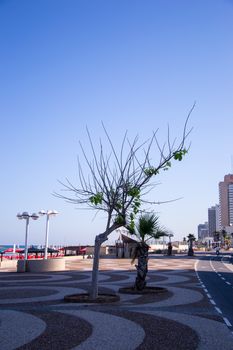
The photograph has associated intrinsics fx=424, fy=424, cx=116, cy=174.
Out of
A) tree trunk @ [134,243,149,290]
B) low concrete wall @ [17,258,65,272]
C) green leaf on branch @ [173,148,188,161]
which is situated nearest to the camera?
green leaf on branch @ [173,148,188,161]

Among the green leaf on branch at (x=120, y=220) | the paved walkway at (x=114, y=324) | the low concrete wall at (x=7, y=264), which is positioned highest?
the green leaf on branch at (x=120, y=220)

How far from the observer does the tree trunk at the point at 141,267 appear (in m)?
17.5

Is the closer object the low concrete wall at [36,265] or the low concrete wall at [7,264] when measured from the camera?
the low concrete wall at [36,265]

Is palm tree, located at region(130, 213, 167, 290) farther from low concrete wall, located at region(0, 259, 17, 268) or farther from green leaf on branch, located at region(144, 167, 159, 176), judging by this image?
low concrete wall, located at region(0, 259, 17, 268)

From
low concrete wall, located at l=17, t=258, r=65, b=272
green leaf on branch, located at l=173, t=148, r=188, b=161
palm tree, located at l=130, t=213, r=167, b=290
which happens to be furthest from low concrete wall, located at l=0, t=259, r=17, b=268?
green leaf on branch, located at l=173, t=148, r=188, b=161

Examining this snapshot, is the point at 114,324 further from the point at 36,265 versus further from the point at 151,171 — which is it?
the point at 36,265

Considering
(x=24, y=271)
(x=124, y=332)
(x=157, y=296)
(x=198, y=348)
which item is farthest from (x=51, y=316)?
(x=24, y=271)

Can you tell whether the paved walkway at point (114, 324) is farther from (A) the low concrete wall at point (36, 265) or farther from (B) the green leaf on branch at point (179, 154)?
(A) the low concrete wall at point (36, 265)

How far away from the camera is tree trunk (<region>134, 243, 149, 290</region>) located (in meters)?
17.5

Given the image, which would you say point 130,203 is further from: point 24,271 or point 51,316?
point 24,271

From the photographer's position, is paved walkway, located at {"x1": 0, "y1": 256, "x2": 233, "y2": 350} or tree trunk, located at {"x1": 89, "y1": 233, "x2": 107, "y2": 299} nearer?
paved walkway, located at {"x1": 0, "y1": 256, "x2": 233, "y2": 350}

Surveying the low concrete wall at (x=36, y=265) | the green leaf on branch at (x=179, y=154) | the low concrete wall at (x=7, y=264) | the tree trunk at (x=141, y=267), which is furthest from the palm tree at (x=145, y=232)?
the low concrete wall at (x=7, y=264)

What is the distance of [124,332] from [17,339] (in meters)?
2.30

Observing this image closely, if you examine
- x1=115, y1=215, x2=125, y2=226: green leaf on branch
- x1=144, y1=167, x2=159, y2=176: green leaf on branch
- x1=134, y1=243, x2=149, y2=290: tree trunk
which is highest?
x1=144, y1=167, x2=159, y2=176: green leaf on branch
